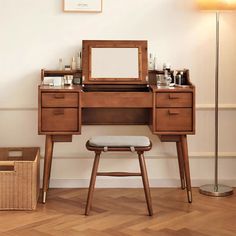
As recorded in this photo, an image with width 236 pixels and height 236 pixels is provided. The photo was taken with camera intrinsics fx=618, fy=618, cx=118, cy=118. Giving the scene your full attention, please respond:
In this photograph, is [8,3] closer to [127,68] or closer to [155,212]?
[127,68]

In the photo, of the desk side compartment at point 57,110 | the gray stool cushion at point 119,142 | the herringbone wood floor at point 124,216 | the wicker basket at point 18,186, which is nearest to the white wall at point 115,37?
the herringbone wood floor at point 124,216

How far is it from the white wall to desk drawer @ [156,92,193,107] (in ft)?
1.77

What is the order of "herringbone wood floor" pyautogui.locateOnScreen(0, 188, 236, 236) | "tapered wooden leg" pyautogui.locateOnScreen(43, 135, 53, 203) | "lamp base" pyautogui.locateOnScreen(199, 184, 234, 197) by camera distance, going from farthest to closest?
"lamp base" pyautogui.locateOnScreen(199, 184, 234, 197) < "tapered wooden leg" pyautogui.locateOnScreen(43, 135, 53, 203) < "herringbone wood floor" pyautogui.locateOnScreen(0, 188, 236, 236)

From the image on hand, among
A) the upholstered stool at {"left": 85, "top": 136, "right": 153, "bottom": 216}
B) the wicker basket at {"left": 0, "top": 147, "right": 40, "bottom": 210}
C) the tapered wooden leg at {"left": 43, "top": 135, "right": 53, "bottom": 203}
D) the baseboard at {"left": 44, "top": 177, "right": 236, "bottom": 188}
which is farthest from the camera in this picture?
the baseboard at {"left": 44, "top": 177, "right": 236, "bottom": 188}

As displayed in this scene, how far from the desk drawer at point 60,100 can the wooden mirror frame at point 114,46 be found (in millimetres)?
373

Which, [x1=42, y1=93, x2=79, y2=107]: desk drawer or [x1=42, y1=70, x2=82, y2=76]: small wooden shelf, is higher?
[x1=42, y1=70, x2=82, y2=76]: small wooden shelf

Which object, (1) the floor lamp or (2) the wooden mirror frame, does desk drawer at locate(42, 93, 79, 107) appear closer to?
(2) the wooden mirror frame

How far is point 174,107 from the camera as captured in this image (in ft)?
14.4

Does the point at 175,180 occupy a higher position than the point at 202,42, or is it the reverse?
the point at 202,42

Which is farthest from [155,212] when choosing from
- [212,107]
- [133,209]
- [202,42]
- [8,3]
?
[8,3]

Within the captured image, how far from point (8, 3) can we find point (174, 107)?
1.53 meters

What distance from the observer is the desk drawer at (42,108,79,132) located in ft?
14.3

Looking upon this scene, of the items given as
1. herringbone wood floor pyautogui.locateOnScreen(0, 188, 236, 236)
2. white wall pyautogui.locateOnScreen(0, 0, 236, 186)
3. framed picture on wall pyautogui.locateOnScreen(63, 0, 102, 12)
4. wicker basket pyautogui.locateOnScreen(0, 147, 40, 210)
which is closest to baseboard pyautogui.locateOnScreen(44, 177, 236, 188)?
white wall pyautogui.locateOnScreen(0, 0, 236, 186)

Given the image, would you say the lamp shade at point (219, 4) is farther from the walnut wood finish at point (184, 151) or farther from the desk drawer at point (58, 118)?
the desk drawer at point (58, 118)
